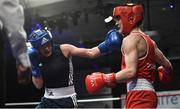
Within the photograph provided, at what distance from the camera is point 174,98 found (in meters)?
2.58

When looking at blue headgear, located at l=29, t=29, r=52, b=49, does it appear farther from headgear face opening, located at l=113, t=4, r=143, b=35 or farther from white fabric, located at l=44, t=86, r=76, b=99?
headgear face opening, located at l=113, t=4, r=143, b=35

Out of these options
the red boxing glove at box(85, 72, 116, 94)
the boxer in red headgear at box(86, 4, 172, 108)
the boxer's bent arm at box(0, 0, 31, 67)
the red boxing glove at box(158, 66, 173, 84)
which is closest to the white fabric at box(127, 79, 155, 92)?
the boxer in red headgear at box(86, 4, 172, 108)

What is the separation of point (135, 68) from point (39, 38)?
0.80 m

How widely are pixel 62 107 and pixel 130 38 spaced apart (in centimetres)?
75

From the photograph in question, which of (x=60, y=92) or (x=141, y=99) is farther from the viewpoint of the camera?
(x=60, y=92)

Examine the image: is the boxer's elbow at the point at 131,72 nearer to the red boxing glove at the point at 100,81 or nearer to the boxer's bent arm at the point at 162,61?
Answer: the red boxing glove at the point at 100,81

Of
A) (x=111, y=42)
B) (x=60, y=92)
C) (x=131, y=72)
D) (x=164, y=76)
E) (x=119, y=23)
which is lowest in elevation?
(x=60, y=92)

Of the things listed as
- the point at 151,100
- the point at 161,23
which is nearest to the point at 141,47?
the point at 151,100

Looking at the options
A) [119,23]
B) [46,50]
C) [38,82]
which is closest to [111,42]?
[119,23]

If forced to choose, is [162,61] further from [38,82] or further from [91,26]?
[38,82]

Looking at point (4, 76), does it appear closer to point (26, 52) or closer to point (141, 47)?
point (26, 52)

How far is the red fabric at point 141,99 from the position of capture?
2.11 m

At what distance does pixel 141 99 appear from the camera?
2.12m

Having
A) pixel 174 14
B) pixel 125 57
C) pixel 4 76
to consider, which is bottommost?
pixel 4 76
